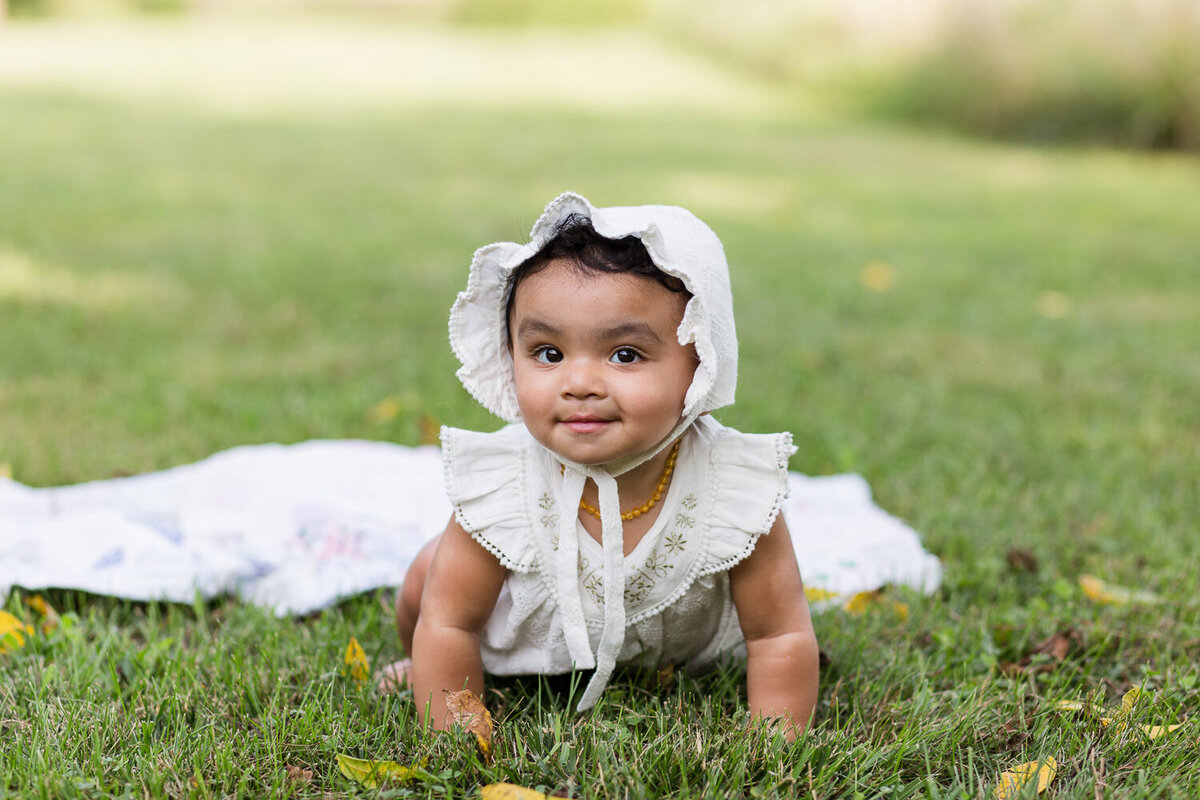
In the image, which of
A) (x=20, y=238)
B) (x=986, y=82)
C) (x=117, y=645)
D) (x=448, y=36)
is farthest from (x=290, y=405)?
(x=448, y=36)

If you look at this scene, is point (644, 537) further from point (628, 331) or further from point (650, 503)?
point (628, 331)

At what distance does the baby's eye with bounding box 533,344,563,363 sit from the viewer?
72.7 inches

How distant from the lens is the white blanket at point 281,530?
2.64 metres

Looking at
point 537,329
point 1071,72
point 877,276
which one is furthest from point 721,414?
point 1071,72

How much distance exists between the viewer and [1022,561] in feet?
9.28

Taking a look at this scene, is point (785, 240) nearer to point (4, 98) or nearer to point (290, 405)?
point (290, 405)

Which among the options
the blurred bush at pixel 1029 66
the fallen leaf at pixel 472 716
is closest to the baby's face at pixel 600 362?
the fallen leaf at pixel 472 716

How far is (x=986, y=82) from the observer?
12.8 meters

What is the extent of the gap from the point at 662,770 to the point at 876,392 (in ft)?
8.52

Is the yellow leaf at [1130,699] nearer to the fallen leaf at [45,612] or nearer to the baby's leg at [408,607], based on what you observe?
the baby's leg at [408,607]

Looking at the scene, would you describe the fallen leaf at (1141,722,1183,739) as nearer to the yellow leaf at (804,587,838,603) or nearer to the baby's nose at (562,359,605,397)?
the yellow leaf at (804,587,838,603)

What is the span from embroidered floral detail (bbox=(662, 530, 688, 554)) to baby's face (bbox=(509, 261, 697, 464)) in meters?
0.21

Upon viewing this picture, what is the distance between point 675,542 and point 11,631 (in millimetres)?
1344

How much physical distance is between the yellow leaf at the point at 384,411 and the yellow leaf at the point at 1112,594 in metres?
2.12
